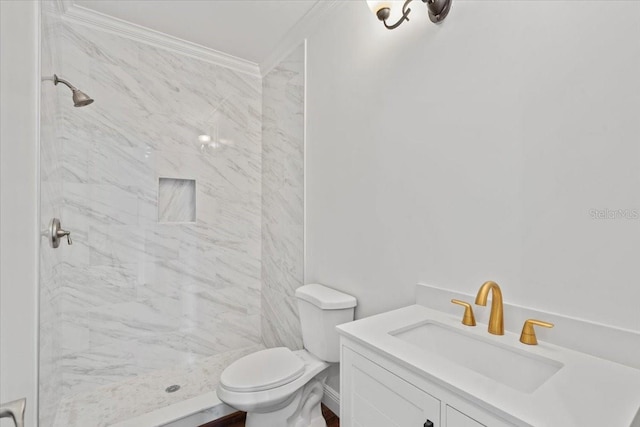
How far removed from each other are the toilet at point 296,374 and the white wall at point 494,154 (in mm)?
176

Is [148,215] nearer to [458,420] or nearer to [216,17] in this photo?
[216,17]

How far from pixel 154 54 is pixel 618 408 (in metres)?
2.98

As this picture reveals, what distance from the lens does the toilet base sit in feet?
5.19

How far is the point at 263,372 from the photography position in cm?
158

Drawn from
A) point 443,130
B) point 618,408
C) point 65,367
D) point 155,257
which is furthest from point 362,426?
point 65,367

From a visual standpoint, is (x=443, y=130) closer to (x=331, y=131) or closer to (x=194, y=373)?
(x=331, y=131)

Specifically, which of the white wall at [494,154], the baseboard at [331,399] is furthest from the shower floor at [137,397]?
the white wall at [494,154]

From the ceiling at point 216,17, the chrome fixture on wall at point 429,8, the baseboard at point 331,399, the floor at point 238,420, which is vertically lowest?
the floor at point 238,420

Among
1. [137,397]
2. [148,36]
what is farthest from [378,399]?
[148,36]

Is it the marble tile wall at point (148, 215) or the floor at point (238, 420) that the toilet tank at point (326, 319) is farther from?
the marble tile wall at point (148, 215)

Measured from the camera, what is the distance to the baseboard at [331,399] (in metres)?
1.86

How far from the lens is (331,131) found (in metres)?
1.94

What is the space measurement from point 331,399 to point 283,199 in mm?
1420

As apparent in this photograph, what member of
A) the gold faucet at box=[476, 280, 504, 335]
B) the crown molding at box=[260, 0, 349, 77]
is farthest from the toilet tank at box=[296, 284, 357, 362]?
the crown molding at box=[260, 0, 349, 77]
